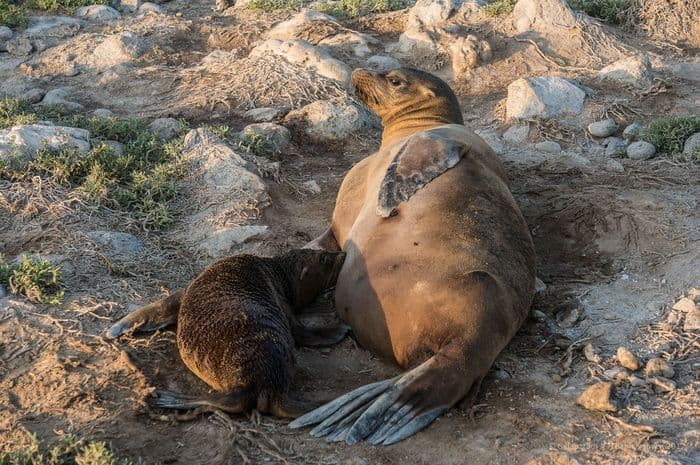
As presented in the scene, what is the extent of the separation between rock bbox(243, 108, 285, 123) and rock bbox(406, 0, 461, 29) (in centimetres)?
280

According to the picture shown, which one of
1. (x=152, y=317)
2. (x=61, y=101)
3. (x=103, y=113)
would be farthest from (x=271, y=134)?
(x=152, y=317)

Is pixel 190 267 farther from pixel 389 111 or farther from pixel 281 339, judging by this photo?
pixel 389 111

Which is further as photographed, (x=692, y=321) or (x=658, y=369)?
(x=692, y=321)

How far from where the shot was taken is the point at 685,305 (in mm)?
5262

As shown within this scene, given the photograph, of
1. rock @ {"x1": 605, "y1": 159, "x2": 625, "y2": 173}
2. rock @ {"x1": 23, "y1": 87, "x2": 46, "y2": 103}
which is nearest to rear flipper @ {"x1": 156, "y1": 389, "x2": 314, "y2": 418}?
rock @ {"x1": 605, "y1": 159, "x2": 625, "y2": 173}

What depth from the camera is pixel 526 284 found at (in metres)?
5.21

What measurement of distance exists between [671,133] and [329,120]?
10.5 ft

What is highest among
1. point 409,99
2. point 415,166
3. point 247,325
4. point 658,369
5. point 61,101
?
point 415,166

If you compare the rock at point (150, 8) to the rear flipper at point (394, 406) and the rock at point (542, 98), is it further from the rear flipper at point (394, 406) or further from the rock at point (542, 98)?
the rear flipper at point (394, 406)

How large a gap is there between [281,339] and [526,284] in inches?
61.0

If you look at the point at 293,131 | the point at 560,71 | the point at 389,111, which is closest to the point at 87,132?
the point at 293,131

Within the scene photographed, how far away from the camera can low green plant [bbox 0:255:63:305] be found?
17.3 ft

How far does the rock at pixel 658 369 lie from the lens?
4633 millimetres

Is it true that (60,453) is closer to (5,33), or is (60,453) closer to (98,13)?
(5,33)
